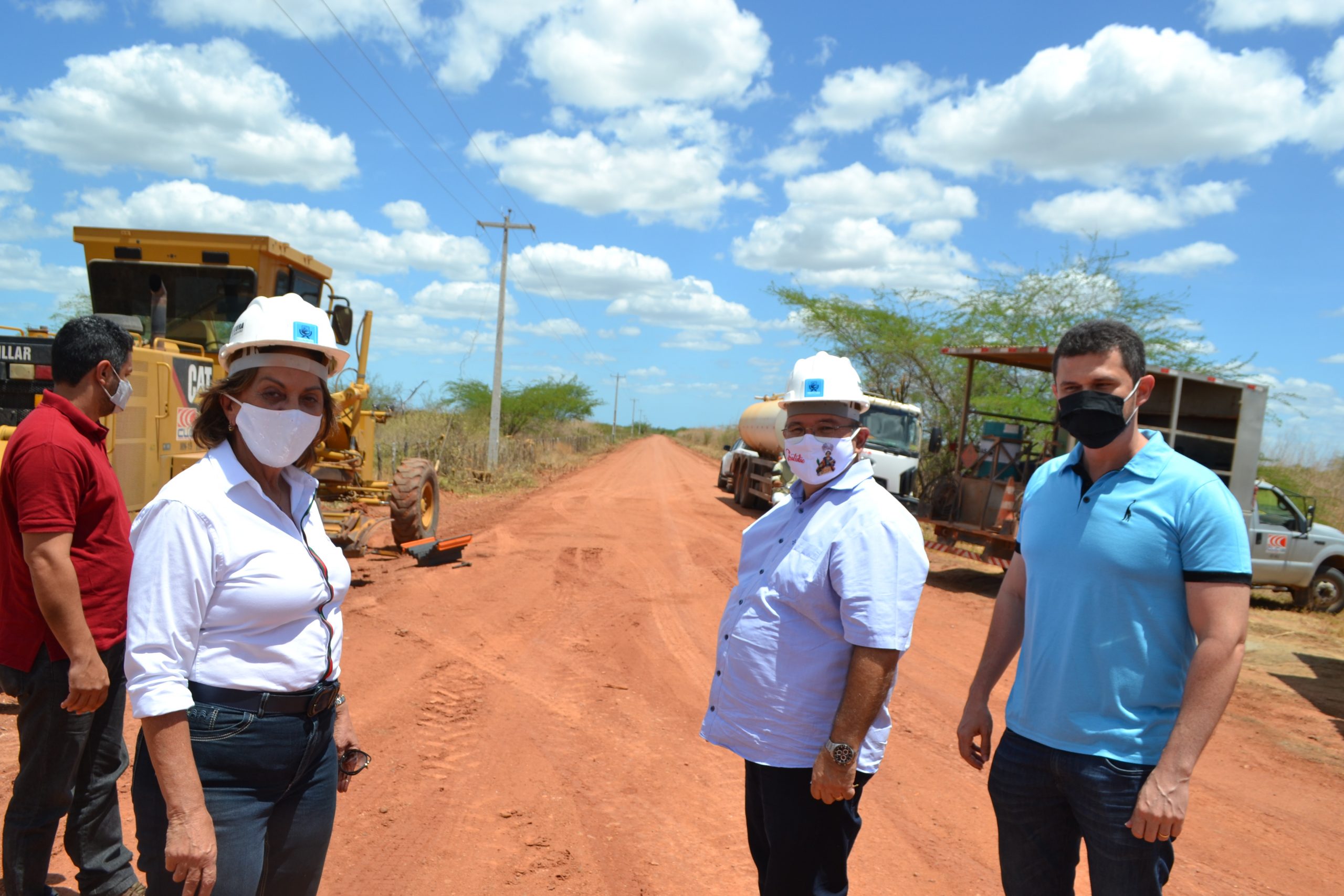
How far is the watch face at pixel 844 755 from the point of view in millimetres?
2291

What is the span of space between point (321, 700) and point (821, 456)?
1.57 metres

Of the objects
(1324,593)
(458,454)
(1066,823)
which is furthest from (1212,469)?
(458,454)

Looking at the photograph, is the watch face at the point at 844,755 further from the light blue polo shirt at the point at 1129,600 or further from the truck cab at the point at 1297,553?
the truck cab at the point at 1297,553

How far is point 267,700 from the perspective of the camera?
6.54ft

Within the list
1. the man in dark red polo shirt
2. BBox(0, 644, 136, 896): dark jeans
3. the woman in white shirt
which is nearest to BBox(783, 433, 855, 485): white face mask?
the woman in white shirt

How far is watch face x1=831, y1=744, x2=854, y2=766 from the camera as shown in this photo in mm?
2291

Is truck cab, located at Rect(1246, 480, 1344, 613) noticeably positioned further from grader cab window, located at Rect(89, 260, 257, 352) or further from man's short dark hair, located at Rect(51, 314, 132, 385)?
man's short dark hair, located at Rect(51, 314, 132, 385)

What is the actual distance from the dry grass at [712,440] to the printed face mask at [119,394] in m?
46.1

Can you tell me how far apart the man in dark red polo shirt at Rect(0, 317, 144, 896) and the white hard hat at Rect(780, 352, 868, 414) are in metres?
2.42

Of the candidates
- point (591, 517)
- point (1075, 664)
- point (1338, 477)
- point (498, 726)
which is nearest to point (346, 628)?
point (498, 726)

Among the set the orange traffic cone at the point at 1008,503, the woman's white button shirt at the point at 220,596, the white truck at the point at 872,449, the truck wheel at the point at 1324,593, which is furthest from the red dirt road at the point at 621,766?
the white truck at the point at 872,449

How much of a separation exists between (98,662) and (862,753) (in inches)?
97.3

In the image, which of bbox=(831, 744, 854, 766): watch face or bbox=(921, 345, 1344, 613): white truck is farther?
bbox=(921, 345, 1344, 613): white truck

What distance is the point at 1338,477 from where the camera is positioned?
95.5 ft
